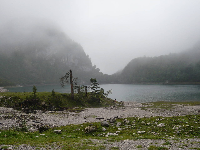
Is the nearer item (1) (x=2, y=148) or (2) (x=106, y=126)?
(1) (x=2, y=148)

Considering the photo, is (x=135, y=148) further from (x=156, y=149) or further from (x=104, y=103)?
(x=104, y=103)

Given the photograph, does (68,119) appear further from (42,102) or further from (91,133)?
(42,102)

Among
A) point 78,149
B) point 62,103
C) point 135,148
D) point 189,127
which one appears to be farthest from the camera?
point 62,103

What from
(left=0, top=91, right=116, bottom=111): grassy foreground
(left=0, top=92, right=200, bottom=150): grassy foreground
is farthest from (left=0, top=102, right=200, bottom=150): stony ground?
(left=0, top=91, right=116, bottom=111): grassy foreground

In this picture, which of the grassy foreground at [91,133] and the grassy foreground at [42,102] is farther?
the grassy foreground at [42,102]

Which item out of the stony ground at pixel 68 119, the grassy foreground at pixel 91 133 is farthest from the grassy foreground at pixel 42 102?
the stony ground at pixel 68 119

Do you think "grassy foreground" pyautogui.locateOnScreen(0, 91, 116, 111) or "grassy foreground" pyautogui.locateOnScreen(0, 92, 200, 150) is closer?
"grassy foreground" pyautogui.locateOnScreen(0, 92, 200, 150)

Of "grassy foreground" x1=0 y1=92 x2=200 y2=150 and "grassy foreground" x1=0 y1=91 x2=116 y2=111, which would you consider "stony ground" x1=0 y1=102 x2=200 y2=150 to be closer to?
"grassy foreground" x1=0 y1=92 x2=200 y2=150

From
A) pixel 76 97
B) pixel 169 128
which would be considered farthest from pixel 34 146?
pixel 76 97

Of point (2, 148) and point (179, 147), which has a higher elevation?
point (2, 148)

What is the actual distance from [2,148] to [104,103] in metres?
50.5

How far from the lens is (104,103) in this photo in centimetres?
5994

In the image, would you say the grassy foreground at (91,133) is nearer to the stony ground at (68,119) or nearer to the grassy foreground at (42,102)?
the grassy foreground at (42,102)

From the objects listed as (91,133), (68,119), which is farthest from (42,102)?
(91,133)
